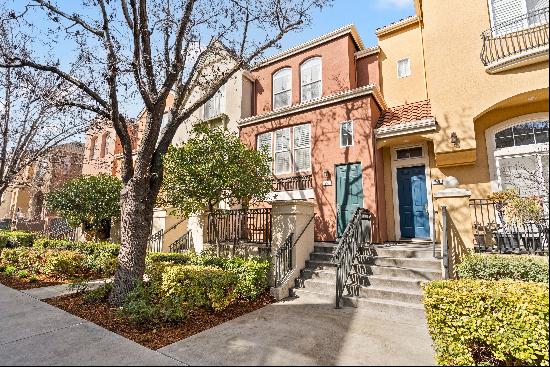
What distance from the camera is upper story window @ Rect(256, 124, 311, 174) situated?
12.1 m

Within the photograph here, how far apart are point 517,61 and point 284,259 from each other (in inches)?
319

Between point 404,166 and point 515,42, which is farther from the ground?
point 515,42

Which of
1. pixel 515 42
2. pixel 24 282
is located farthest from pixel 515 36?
pixel 24 282

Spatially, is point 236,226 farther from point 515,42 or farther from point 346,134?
point 515,42

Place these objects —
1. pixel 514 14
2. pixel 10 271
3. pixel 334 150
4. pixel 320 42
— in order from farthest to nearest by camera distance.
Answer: pixel 320 42 → pixel 334 150 → pixel 10 271 → pixel 514 14

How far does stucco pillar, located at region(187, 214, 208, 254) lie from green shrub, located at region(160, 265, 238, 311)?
3689 millimetres

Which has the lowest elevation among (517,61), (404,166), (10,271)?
(10,271)

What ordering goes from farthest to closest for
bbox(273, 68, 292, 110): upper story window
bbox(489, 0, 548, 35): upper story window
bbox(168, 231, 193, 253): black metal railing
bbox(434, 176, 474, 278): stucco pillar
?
bbox(273, 68, 292, 110): upper story window
bbox(168, 231, 193, 253): black metal railing
bbox(489, 0, 548, 35): upper story window
bbox(434, 176, 474, 278): stucco pillar

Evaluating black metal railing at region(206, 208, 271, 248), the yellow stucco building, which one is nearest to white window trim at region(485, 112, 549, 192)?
the yellow stucco building

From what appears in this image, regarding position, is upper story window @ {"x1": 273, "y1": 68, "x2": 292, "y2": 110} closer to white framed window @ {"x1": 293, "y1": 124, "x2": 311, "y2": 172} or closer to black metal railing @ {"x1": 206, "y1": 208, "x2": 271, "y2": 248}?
white framed window @ {"x1": 293, "y1": 124, "x2": 311, "y2": 172}

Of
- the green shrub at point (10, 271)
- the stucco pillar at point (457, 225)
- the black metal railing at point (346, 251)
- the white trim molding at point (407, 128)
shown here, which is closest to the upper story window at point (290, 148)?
the white trim molding at point (407, 128)

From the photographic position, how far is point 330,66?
12.8 meters

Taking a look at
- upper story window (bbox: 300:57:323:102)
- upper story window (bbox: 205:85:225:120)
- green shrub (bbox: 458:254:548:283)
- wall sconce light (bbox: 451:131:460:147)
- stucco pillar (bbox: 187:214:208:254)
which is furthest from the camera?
upper story window (bbox: 205:85:225:120)

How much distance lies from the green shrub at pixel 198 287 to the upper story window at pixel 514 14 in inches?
404
